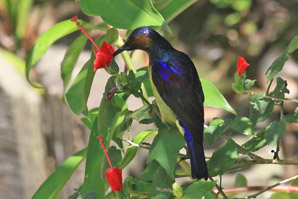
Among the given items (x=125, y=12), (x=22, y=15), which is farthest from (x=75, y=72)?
(x=125, y=12)

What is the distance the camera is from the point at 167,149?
0.70 metres

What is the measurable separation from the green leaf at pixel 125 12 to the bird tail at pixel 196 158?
0.17 meters

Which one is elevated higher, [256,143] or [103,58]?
[103,58]

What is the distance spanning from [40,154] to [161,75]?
1.66 meters

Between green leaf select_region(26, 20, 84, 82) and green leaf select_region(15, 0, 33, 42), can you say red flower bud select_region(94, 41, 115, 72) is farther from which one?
green leaf select_region(15, 0, 33, 42)

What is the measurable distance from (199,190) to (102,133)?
9.2 inches

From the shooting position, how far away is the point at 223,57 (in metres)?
3.87

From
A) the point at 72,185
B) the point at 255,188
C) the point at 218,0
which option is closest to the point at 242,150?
the point at 255,188

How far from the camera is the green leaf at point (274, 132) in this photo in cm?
74

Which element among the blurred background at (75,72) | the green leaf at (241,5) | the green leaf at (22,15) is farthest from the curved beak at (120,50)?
the green leaf at (241,5)

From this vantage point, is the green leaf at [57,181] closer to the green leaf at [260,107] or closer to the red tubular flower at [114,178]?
the red tubular flower at [114,178]

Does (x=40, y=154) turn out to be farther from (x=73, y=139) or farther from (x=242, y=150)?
(x=242, y=150)

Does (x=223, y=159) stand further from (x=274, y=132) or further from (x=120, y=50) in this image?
(x=120, y=50)

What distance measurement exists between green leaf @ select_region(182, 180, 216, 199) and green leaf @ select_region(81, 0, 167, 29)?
23cm
